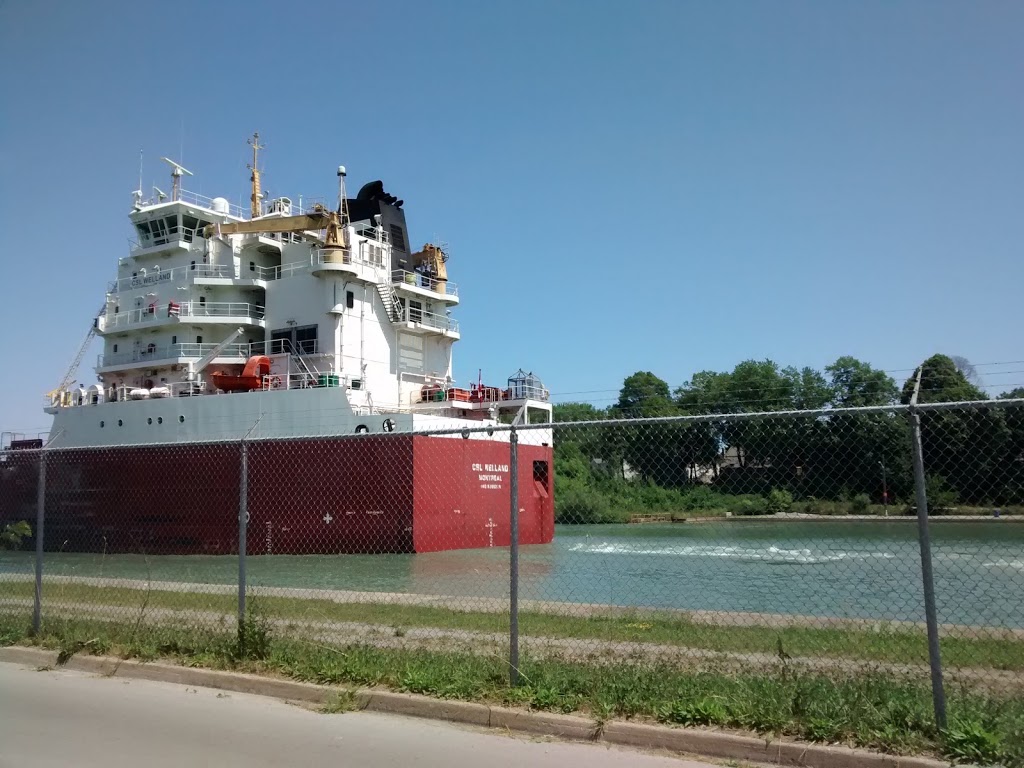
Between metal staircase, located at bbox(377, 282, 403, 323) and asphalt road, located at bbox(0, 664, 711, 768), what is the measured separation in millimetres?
23512

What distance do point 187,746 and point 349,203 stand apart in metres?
29.8

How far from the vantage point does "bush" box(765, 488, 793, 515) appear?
19.0 feet

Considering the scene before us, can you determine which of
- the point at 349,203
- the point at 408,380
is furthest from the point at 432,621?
the point at 349,203

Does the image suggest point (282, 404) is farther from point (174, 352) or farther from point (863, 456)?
point (863, 456)

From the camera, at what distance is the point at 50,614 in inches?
389

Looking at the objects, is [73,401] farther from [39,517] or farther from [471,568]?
[39,517]

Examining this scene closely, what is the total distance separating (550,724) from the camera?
539cm

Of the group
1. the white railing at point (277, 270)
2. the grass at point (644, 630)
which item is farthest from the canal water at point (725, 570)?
the white railing at point (277, 270)

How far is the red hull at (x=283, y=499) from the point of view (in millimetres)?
22391

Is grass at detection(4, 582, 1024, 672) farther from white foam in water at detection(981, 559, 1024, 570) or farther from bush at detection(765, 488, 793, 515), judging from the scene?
bush at detection(765, 488, 793, 515)

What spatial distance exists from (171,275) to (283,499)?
522 inches

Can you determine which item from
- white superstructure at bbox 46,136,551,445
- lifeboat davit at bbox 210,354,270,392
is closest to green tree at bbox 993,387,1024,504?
white superstructure at bbox 46,136,551,445

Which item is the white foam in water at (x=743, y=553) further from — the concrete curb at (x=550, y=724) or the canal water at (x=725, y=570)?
the concrete curb at (x=550, y=724)

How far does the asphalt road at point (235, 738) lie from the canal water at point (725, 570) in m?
2.48
